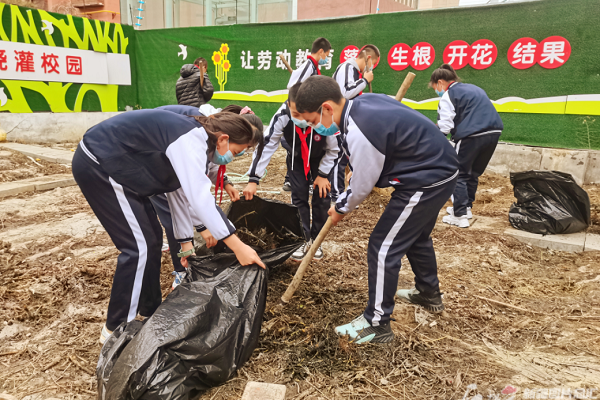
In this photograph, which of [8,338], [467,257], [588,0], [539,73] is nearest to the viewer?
[8,338]

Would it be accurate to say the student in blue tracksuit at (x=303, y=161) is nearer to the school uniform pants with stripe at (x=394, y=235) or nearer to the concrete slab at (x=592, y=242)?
the school uniform pants with stripe at (x=394, y=235)

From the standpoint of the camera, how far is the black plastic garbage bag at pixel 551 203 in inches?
152

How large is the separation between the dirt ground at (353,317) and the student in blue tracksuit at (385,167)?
248 mm

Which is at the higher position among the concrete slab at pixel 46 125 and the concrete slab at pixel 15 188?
the concrete slab at pixel 46 125

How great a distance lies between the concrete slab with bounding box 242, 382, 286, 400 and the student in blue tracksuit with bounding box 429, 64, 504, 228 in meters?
3.24

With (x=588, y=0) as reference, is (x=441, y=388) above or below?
below

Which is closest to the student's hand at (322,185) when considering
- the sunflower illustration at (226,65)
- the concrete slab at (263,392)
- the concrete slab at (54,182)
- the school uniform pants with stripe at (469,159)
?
the school uniform pants with stripe at (469,159)

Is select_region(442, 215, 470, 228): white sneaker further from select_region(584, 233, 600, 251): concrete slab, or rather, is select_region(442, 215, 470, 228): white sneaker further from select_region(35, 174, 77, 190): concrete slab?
select_region(35, 174, 77, 190): concrete slab

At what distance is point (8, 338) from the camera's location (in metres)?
2.26

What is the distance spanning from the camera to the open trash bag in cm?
156

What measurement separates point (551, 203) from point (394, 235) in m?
2.65

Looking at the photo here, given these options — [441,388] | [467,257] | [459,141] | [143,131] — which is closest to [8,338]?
[143,131]

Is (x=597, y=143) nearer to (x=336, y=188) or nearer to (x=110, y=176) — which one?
(x=336, y=188)

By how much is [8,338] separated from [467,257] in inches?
134
